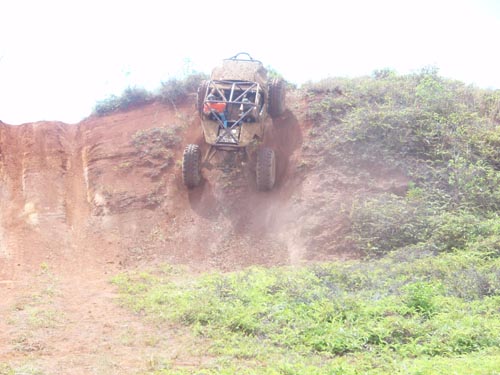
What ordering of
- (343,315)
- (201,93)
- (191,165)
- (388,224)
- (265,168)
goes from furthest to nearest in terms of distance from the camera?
(201,93), (191,165), (265,168), (388,224), (343,315)

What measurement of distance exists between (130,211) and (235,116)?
11.8 feet

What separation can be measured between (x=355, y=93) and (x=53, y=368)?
12.2 meters

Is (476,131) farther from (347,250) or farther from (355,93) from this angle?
(347,250)

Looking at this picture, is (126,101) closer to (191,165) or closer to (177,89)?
(177,89)

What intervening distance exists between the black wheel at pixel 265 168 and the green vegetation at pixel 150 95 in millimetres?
5192

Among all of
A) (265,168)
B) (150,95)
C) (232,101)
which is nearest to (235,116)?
(232,101)

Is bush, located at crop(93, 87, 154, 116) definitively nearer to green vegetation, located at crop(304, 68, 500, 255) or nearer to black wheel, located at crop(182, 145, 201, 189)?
black wheel, located at crop(182, 145, 201, 189)

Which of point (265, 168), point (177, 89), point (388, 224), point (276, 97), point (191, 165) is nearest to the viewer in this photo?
point (388, 224)

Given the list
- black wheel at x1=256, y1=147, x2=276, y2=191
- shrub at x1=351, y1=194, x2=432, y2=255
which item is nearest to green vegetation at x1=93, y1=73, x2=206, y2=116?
black wheel at x1=256, y1=147, x2=276, y2=191

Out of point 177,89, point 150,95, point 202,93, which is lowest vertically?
point 202,93

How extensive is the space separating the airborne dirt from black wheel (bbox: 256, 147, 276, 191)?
43 centimetres

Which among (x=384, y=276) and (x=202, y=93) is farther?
(x=202, y=93)

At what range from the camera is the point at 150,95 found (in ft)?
61.9

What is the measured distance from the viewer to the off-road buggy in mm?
13789
